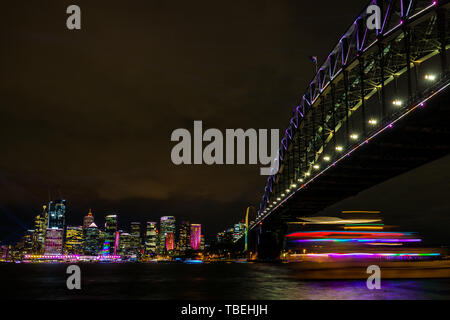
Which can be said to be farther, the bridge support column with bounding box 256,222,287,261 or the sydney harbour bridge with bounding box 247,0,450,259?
the bridge support column with bounding box 256,222,287,261

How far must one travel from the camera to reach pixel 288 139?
276ft

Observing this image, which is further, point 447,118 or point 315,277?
point 315,277

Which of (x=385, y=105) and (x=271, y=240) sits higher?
(x=385, y=105)

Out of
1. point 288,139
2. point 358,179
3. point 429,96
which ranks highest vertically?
point 288,139

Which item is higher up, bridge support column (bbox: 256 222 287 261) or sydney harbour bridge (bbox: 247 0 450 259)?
sydney harbour bridge (bbox: 247 0 450 259)

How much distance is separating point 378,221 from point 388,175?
17605mm

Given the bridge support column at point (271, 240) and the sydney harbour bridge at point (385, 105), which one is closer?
the sydney harbour bridge at point (385, 105)

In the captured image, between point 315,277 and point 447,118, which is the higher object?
point 447,118

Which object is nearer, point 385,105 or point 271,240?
point 385,105

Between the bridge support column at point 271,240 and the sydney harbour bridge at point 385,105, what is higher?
the sydney harbour bridge at point 385,105

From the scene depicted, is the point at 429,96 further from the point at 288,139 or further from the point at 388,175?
the point at 288,139
